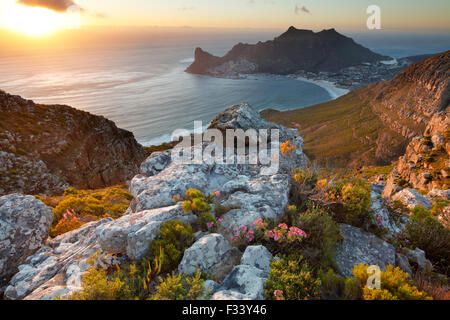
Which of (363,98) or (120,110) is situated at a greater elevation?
(363,98)

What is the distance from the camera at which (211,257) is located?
3.81m

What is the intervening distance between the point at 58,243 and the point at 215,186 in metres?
4.80

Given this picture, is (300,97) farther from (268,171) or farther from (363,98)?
(268,171)

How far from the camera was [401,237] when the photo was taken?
5.75 m

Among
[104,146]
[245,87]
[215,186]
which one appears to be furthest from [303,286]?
[245,87]

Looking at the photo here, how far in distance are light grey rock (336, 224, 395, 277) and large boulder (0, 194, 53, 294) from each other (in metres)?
7.35

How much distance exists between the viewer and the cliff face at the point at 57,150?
57.6 ft

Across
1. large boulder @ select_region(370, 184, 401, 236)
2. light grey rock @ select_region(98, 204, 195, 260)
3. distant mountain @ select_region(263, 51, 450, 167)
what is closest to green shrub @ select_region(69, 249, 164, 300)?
light grey rock @ select_region(98, 204, 195, 260)

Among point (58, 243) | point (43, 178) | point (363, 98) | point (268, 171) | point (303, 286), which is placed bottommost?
point (43, 178)

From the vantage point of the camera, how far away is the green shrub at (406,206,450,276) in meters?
5.26

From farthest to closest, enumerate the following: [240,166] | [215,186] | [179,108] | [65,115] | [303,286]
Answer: [179,108] → [65,115] → [240,166] → [215,186] → [303,286]

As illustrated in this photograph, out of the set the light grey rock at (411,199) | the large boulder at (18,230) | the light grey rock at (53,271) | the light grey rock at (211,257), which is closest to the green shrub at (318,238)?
the light grey rock at (211,257)

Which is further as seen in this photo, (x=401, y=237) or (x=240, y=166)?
(x=240, y=166)

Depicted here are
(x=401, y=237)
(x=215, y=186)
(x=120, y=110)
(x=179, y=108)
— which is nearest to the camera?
(x=401, y=237)
